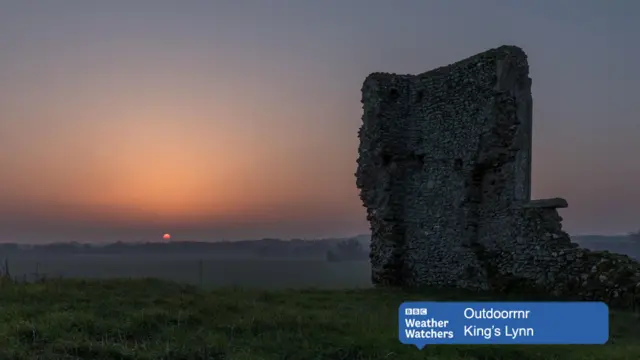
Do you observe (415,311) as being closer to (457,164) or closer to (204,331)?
(204,331)

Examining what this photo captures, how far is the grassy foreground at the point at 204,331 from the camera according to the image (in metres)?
7.30

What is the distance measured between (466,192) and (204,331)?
9.14 metres

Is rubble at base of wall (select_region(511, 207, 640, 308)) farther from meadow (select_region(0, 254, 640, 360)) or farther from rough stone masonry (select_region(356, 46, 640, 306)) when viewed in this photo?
meadow (select_region(0, 254, 640, 360))

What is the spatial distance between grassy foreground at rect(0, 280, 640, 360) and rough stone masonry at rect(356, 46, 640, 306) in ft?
8.30

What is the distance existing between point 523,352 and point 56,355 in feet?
Answer: 18.5

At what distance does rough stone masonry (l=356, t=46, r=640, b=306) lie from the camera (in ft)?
44.3

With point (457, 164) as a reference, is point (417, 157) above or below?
above

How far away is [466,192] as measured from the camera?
15.6 m

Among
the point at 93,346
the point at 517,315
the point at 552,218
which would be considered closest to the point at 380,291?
the point at 552,218

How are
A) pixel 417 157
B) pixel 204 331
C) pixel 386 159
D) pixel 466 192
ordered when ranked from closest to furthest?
pixel 204 331 → pixel 466 192 → pixel 417 157 → pixel 386 159

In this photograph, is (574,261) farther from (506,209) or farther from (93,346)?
(93,346)

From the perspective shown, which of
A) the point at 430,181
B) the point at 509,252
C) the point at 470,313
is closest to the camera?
the point at 470,313

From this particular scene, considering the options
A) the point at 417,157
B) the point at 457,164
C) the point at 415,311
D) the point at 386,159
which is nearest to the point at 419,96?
the point at 417,157

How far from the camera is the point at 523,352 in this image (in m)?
7.99
